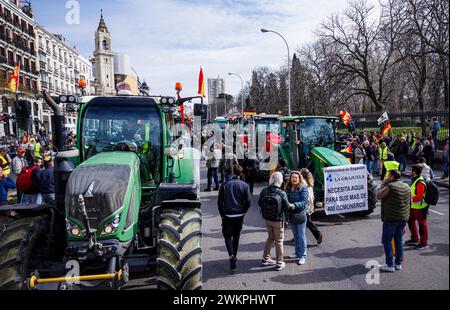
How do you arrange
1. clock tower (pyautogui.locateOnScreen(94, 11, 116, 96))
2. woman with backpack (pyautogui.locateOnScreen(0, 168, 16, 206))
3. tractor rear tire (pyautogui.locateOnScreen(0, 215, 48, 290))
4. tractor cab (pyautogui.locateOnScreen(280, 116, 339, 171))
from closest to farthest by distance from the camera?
tractor rear tire (pyautogui.locateOnScreen(0, 215, 48, 290))
woman with backpack (pyautogui.locateOnScreen(0, 168, 16, 206))
tractor cab (pyautogui.locateOnScreen(280, 116, 339, 171))
clock tower (pyautogui.locateOnScreen(94, 11, 116, 96))

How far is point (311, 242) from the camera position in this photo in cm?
671

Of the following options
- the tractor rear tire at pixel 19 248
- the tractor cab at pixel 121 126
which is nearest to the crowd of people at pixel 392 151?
the tractor cab at pixel 121 126

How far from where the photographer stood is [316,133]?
396 inches

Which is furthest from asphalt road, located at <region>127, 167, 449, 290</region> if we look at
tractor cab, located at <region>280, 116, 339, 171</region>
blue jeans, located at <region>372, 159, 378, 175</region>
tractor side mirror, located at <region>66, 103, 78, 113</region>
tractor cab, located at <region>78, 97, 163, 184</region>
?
blue jeans, located at <region>372, 159, 378, 175</region>

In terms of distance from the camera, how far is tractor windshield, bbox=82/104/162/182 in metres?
5.07

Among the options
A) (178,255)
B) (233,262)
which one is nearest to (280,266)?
(233,262)

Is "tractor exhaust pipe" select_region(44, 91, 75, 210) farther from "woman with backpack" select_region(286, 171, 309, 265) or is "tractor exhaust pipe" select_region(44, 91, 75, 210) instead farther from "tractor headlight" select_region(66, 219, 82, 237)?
"woman with backpack" select_region(286, 171, 309, 265)

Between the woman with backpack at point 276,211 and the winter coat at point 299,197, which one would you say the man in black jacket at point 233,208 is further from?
the winter coat at point 299,197

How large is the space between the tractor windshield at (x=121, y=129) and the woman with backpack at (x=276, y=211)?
1.97m

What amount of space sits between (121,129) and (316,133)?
6.64 metres

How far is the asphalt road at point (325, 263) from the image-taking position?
4840 mm

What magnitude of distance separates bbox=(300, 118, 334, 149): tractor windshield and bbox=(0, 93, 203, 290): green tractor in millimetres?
5715

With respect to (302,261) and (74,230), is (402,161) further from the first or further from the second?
(74,230)
